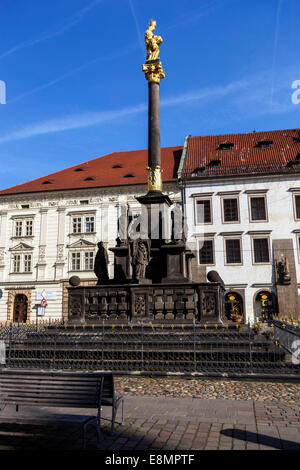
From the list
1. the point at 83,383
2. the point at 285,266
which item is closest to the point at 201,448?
the point at 83,383

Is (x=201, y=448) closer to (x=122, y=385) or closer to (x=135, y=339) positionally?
(x=122, y=385)

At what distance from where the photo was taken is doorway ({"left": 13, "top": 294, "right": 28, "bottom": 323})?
32188mm

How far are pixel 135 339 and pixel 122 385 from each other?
2061 millimetres

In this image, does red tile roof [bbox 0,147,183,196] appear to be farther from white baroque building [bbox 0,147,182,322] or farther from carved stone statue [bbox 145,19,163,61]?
carved stone statue [bbox 145,19,163,61]

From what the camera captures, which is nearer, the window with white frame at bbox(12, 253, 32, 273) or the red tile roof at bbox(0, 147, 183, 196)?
the window with white frame at bbox(12, 253, 32, 273)

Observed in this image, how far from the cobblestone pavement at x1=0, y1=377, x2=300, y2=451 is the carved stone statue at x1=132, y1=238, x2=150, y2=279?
591 centimetres

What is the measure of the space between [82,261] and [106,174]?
846 centimetres

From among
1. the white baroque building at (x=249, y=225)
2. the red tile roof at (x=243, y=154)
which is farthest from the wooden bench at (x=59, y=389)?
the red tile roof at (x=243, y=154)

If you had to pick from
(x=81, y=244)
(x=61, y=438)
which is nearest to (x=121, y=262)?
(x=61, y=438)

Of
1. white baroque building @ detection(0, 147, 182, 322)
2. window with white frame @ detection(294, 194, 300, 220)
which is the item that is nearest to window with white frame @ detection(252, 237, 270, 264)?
window with white frame @ detection(294, 194, 300, 220)

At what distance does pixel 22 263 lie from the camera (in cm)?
3288

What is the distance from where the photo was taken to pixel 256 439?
4.54 m

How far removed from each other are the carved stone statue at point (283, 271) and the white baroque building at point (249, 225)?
78 millimetres

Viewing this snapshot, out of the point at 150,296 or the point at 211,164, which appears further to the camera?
the point at 211,164
